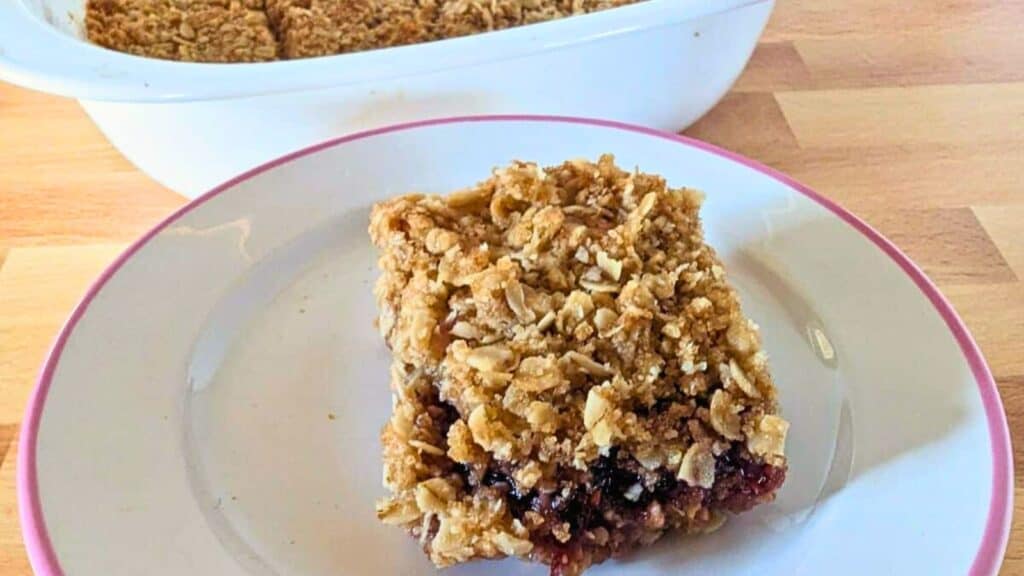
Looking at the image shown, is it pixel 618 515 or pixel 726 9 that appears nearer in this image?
pixel 618 515

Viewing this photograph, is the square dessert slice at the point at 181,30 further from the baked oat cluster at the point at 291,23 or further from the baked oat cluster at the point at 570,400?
the baked oat cluster at the point at 570,400

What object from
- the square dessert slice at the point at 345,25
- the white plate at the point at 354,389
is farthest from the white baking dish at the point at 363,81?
the square dessert slice at the point at 345,25

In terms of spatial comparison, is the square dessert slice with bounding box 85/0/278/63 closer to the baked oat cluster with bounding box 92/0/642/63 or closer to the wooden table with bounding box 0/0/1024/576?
the baked oat cluster with bounding box 92/0/642/63

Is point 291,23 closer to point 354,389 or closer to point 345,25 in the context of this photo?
point 345,25

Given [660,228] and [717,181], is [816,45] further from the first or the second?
[660,228]

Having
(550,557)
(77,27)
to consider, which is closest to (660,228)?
(550,557)

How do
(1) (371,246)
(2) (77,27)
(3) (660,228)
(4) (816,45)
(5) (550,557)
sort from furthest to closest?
(4) (816,45) → (2) (77,27) → (1) (371,246) → (3) (660,228) → (5) (550,557)
